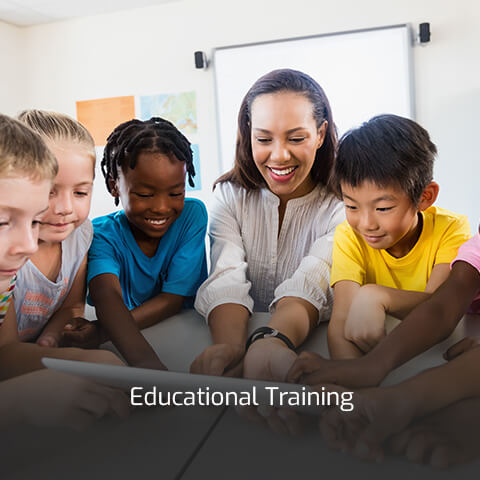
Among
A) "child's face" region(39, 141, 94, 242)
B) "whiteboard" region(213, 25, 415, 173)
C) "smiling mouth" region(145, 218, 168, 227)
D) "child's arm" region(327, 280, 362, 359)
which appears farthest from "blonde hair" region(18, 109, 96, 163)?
"whiteboard" region(213, 25, 415, 173)

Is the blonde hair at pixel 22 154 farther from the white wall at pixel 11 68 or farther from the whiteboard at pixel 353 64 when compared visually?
the white wall at pixel 11 68

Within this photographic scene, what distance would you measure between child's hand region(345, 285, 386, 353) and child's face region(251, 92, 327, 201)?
16 cm

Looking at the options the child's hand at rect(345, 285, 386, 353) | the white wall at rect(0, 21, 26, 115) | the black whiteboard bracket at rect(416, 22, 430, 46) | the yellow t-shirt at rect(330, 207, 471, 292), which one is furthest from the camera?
the white wall at rect(0, 21, 26, 115)

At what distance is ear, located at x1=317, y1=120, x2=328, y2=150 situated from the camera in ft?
1.59

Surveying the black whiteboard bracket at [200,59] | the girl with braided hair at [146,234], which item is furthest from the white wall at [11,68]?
the girl with braided hair at [146,234]

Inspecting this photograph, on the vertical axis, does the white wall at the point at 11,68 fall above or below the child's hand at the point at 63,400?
above

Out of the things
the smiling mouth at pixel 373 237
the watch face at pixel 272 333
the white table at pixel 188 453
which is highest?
the smiling mouth at pixel 373 237

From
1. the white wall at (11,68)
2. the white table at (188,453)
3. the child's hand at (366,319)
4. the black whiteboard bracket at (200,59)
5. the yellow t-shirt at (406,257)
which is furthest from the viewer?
the white wall at (11,68)

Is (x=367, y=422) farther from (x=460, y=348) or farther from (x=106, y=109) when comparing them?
(x=106, y=109)

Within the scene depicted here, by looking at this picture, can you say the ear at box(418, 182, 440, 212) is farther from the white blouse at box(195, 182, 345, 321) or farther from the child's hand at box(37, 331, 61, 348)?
the child's hand at box(37, 331, 61, 348)

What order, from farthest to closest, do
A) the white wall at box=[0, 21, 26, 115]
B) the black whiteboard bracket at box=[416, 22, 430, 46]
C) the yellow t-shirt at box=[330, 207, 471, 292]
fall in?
the white wall at box=[0, 21, 26, 115]
the black whiteboard bracket at box=[416, 22, 430, 46]
the yellow t-shirt at box=[330, 207, 471, 292]

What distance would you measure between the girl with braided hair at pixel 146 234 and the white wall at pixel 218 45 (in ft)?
4.24

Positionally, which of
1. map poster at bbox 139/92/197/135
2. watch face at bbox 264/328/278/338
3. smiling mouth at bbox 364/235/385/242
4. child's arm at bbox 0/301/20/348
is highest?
map poster at bbox 139/92/197/135

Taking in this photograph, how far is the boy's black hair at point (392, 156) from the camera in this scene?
1.14 ft
